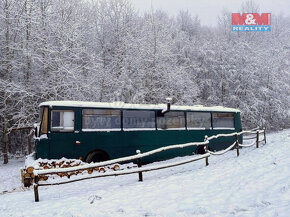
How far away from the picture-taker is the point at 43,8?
701 inches

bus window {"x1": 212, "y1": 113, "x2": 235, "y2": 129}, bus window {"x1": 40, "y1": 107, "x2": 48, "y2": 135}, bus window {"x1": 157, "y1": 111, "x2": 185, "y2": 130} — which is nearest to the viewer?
bus window {"x1": 40, "y1": 107, "x2": 48, "y2": 135}

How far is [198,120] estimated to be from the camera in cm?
1363

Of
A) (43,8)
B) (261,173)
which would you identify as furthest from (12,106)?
(261,173)

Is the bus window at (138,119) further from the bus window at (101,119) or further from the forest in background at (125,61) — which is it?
the forest in background at (125,61)

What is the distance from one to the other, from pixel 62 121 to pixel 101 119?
5.46 ft

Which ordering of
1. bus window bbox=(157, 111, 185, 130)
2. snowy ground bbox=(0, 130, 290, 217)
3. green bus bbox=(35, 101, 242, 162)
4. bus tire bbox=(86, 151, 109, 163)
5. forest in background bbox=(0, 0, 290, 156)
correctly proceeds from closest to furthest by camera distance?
1. snowy ground bbox=(0, 130, 290, 217)
2. green bus bbox=(35, 101, 242, 162)
3. bus tire bbox=(86, 151, 109, 163)
4. bus window bbox=(157, 111, 185, 130)
5. forest in background bbox=(0, 0, 290, 156)

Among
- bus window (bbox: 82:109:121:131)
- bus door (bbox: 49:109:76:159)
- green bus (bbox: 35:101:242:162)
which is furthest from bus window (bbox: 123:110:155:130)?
bus door (bbox: 49:109:76:159)

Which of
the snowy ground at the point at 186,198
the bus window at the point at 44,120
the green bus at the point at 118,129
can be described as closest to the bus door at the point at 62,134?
the green bus at the point at 118,129

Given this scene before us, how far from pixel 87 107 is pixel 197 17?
35.0m

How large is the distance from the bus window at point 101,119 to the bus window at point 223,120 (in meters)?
6.02

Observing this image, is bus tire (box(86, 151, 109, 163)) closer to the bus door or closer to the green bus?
the green bus

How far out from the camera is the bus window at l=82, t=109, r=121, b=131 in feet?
34.3

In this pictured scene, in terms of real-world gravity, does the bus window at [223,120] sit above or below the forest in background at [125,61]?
below

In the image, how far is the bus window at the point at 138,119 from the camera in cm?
1143
